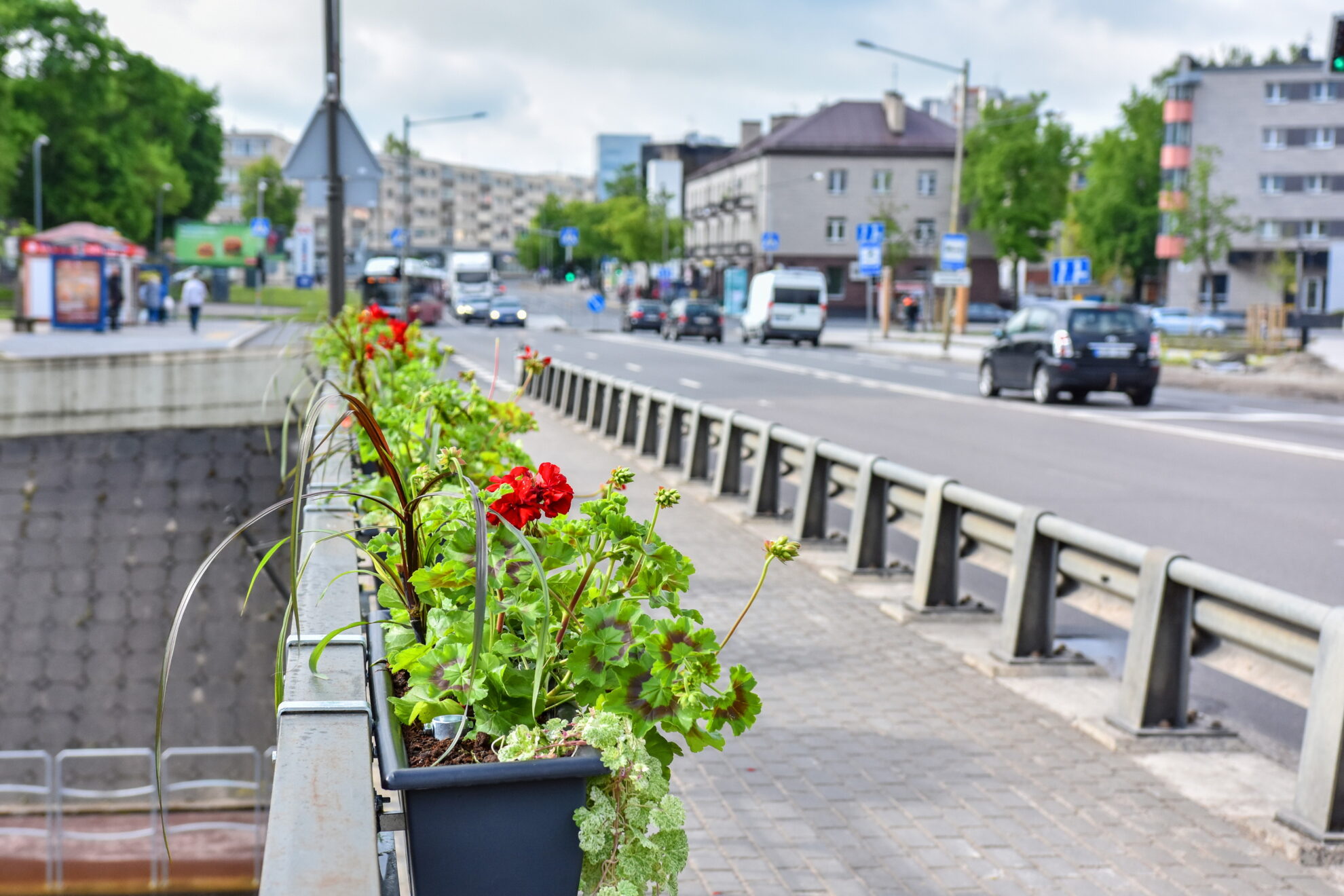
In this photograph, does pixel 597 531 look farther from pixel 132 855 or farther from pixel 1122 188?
pixel 1122 188

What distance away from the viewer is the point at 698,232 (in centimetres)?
11975

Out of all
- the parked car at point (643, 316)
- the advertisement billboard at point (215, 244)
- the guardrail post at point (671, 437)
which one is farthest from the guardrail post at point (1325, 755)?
the advertisement billboard at point (215, 244)

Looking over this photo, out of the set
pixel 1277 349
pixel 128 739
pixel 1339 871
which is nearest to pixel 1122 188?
pixel 1277 349

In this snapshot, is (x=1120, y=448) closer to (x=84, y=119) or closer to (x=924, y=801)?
(x=924, y=801)

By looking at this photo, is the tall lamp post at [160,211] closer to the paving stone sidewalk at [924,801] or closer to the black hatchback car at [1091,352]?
the black hatchback car at [1091,352]

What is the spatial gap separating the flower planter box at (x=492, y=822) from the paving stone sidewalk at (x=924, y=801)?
193 cm

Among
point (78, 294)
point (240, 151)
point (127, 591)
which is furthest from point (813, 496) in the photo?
point (240, 151)

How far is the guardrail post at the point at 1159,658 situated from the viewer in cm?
571

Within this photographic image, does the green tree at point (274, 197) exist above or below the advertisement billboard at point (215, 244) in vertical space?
above

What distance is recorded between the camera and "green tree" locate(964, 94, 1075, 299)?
277 ft

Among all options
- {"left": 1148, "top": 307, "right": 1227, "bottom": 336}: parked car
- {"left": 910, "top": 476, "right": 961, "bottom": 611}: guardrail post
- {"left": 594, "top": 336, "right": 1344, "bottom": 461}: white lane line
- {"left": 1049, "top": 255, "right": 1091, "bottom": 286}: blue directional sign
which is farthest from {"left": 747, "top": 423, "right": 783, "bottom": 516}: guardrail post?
{"left": 1148, "top": 307, "right": 1227, "bottom": 336}: parked car

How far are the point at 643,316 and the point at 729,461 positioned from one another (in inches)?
2020

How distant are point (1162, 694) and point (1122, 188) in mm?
93982

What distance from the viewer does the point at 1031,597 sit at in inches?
273
